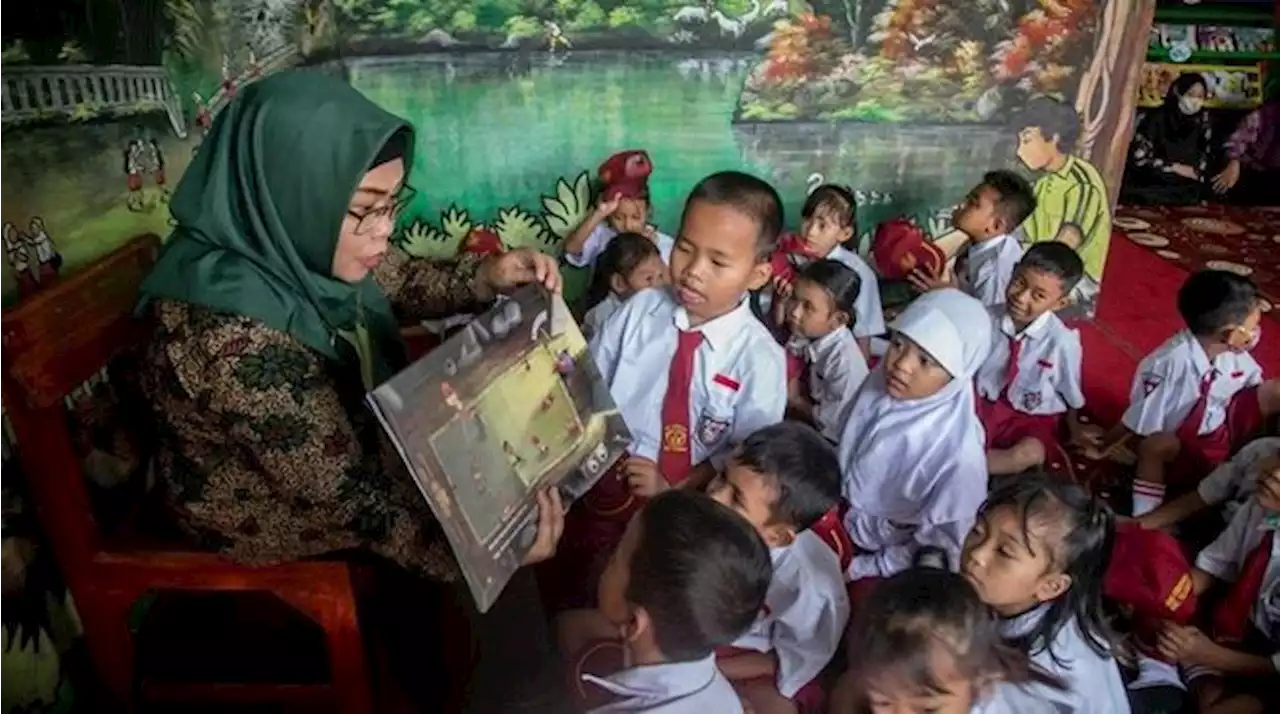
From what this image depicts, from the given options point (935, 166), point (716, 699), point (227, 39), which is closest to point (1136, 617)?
point (716, 699)

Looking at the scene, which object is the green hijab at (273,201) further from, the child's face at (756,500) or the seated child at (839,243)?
the seated child at (839,243)

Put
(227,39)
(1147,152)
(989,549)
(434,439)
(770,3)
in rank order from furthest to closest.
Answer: (1147,152), (770,3), (227,39), (989,549), (434,439)

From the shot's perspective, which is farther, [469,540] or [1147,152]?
[1147,152]

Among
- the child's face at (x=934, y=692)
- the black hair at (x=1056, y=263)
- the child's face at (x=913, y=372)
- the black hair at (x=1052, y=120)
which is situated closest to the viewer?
the child's face at (x=934, y=692)

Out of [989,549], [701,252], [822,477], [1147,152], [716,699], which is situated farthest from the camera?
[1147,152]

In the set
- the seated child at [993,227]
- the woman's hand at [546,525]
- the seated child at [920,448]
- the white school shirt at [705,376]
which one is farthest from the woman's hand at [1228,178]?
the woman's hand at [546,525]

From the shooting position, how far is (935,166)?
401cm

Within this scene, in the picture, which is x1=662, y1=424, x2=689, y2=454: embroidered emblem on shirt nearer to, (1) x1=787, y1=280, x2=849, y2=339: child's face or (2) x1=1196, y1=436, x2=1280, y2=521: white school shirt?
(1) x1=787, y1=280, x2=849, y2=339: child's face

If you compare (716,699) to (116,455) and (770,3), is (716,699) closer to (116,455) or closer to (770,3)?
(116,455)

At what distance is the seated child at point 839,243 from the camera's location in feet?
12.0

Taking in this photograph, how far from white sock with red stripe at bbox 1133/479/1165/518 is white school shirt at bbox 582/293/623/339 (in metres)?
1.65

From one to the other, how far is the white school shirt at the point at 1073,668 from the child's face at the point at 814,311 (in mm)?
1288

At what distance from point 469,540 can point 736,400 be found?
1.03m

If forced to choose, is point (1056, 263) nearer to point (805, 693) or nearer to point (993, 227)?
point (993, 227)
